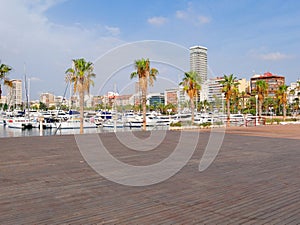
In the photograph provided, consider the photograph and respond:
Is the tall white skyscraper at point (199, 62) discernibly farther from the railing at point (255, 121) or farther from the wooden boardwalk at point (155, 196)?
the wooden boardwalk at point (155, 196)

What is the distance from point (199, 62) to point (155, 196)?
25.2 metres

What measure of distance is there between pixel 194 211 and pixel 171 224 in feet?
1.77

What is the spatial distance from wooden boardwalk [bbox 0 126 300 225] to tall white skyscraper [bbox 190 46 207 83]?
20129mm

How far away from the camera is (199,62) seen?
2816cm

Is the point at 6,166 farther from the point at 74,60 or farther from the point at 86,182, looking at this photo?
the point at 74,60

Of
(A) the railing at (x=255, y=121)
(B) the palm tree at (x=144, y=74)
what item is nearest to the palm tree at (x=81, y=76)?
(B) the palm tree at (x=144, y=74)

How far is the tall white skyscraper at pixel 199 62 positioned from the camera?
26342 millimetres

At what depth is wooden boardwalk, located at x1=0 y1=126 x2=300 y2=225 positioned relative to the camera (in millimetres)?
3355

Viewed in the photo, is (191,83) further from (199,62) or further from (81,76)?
(81,76)

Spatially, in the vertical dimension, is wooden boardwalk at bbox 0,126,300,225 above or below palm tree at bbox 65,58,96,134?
below

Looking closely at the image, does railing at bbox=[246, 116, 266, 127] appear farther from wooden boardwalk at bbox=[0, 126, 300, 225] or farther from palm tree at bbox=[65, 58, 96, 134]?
wooden boardwalk at bbox=[0, 126, 300, 225]

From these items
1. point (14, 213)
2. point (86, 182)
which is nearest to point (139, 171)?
point (86, 182)

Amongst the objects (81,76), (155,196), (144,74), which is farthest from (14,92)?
(155,196)

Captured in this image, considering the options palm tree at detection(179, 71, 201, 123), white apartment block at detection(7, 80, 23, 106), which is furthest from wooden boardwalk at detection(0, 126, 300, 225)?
white apartment block at detection(7, 80, 23, 106)
